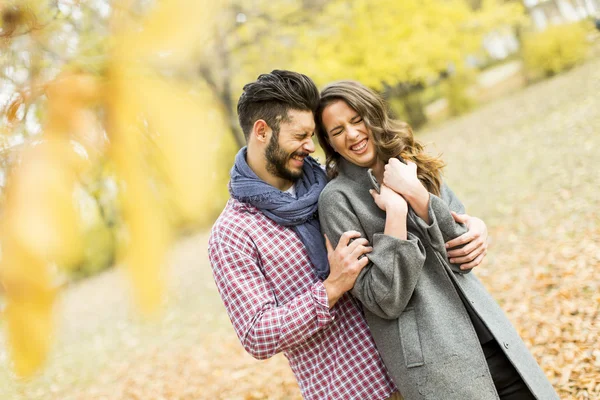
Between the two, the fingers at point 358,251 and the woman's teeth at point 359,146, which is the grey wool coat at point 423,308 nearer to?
the fingers at point 358,251

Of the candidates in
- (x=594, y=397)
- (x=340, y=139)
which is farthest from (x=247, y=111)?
(x=594, y=397)

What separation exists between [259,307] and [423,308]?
53cm

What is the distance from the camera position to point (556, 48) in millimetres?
13875

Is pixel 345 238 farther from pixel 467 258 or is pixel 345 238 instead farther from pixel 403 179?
pixel 467 258

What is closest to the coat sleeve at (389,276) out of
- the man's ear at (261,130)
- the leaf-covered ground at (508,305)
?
the man's ear at (261,130)

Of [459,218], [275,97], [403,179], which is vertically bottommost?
[459,218]

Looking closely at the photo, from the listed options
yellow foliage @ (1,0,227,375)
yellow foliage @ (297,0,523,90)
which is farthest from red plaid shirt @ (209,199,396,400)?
yellow foliage @ (297,0,523,90)

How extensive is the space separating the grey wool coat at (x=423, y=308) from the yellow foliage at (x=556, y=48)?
14303 millimetres

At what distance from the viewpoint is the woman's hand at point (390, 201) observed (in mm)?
1640

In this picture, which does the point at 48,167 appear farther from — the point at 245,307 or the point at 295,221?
the point at 295,221

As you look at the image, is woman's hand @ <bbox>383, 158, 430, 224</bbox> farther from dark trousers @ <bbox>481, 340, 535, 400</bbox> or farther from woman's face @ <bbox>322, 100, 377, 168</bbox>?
dark trousers @ <bbox>481, 340, 535, 400</bbox>

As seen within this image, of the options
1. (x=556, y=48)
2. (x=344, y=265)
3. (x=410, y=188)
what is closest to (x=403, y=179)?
(x=410, y=188)

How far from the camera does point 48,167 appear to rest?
35 cm

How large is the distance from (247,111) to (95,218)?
1.53 m
